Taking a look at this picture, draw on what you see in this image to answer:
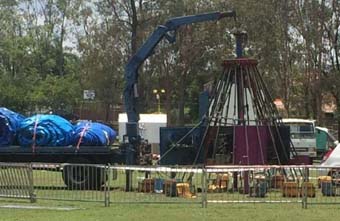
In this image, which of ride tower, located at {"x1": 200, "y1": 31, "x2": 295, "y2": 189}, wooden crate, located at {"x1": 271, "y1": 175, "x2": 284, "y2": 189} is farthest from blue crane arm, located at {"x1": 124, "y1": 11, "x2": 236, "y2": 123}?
wooden crate, located at {"x1": 271, "y1": 175, "x2": 284, "y2": 189}

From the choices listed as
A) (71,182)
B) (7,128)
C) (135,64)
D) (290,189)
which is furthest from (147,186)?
(135,64)

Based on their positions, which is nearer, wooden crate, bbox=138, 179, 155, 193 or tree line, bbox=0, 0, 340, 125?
wooden crate, bbox=138, 179, 155, 193

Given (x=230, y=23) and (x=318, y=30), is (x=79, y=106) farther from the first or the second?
(x=318, y=30)

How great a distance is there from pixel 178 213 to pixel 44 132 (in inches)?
309

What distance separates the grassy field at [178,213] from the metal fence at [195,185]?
49 centimetres

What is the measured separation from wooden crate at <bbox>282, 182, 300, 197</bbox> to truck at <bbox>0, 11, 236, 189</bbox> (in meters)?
4.38

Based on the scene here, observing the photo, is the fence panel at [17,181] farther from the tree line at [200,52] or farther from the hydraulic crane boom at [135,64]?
the tree line at [200,52]

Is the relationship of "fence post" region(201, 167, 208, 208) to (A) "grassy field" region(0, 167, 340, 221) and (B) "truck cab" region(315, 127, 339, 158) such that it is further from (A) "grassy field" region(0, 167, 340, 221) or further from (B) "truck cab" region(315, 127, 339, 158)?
(B) "truck cab" region(315, 127, 339, 158)

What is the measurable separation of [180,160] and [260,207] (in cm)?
692

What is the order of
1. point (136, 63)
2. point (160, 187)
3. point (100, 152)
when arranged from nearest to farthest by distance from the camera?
point (160, 187) → point (100, 152) → point (136, 63)

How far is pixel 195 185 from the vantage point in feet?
60.4

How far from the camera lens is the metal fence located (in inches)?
663

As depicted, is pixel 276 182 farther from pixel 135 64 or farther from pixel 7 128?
pixel 7 128

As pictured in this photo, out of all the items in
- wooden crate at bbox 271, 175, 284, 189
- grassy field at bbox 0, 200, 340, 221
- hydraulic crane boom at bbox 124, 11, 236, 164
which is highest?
hydraulic crane boom at bbox 124, 11, 236, 164
